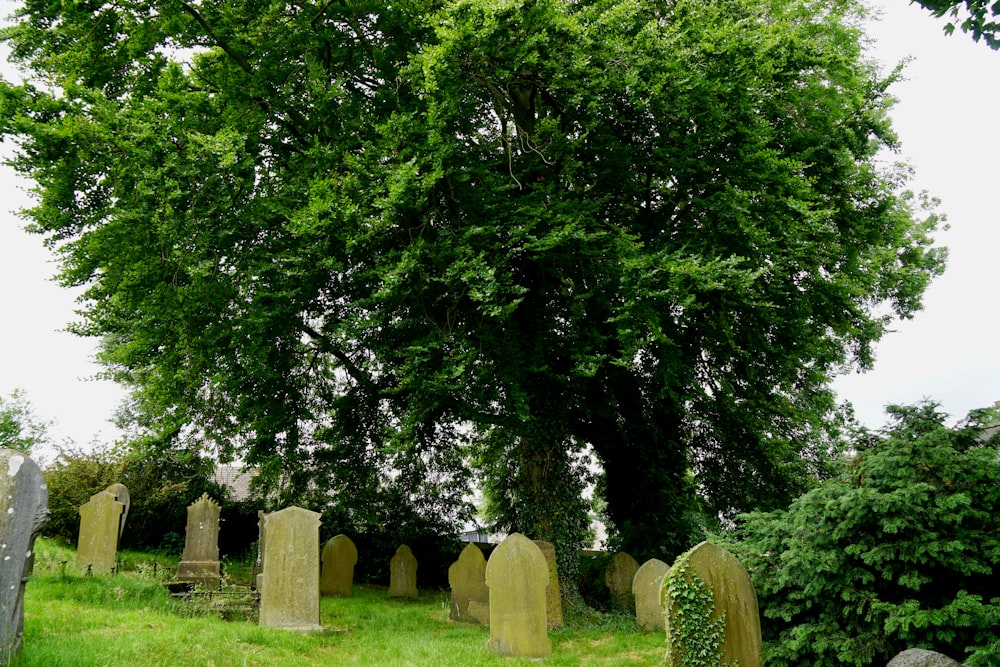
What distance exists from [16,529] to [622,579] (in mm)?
10096

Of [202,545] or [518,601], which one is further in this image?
[202,545]

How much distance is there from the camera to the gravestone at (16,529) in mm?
6180

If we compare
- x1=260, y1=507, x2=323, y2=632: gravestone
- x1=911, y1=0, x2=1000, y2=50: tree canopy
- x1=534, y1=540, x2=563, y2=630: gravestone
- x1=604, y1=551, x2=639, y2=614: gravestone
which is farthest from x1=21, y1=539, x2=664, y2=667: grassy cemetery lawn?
x1=911, y1=0, x2=1000, y2=50: tree canopy

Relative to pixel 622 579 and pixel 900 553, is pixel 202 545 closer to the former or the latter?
pixel 622 579

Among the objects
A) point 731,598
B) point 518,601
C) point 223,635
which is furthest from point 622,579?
point 223,635

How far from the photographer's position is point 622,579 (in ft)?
43.8

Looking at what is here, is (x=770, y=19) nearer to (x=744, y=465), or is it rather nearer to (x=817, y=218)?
(x=817, y=218)

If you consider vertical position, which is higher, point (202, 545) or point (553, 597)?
point (202, 545)

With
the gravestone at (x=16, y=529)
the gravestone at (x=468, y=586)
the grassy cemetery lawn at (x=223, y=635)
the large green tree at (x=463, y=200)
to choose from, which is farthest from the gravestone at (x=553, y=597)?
the gravestone at (x=16, y=529)

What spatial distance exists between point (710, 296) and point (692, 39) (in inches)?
167

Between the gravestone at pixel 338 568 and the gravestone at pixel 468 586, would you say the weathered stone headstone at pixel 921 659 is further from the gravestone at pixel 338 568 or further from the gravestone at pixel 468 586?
the gravestone at pixel 338 568

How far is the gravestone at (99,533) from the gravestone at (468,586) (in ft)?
20.2

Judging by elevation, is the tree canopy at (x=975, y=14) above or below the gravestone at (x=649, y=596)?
above

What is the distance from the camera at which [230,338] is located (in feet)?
37.8
